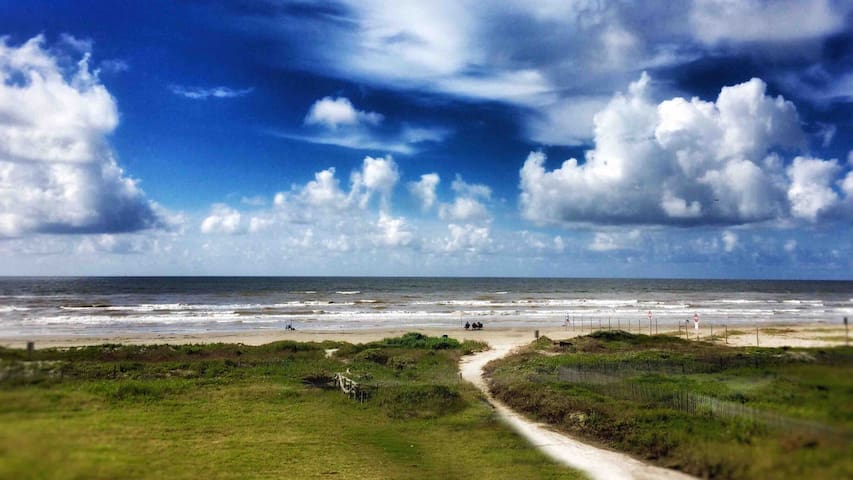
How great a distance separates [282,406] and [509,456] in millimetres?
10386

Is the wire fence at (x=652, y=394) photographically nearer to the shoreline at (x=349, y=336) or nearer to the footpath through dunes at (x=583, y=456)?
the footpath through dunes at (x=583, y=456)

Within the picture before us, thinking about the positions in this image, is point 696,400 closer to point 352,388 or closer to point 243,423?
point 352,388

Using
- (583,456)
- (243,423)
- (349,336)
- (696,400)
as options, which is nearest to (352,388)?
(243,423)

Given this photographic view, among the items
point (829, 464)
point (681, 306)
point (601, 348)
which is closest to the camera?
point (829, 464)

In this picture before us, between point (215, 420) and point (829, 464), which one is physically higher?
point (829, 464)

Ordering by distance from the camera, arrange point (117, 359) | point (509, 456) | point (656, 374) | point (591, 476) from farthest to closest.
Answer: point (117, 359) → point (656, 374) → point (509, 456) → point (591, 476)

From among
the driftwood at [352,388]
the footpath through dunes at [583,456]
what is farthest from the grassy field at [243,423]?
the footpath through dunes at [583,456]

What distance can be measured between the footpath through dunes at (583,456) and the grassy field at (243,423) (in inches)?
26.3

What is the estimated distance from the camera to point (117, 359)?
33656 millimetres

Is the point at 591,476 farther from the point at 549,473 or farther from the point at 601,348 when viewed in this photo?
the point at 601,348

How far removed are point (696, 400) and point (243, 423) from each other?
16747mm

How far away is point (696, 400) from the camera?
1916cm

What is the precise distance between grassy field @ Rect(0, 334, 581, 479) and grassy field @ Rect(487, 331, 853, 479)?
3.09m

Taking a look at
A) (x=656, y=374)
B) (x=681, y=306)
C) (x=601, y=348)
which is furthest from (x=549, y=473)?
(x=681, y=306)
